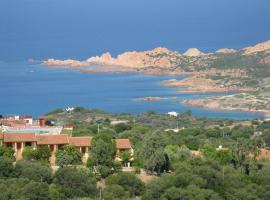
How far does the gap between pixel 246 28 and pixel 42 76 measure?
75.9 m

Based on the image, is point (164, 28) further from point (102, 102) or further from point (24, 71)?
point (102, 102)

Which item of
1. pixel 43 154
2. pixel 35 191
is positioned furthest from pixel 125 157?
pixel 35 191

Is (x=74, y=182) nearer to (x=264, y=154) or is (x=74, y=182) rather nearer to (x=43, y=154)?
(x=43, y=154)

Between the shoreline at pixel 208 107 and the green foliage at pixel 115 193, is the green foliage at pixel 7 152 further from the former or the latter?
the shoreline at pixel 208 107

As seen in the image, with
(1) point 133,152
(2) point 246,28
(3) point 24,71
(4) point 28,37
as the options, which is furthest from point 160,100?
(2) point 246,28

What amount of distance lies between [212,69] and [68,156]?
5670 cm

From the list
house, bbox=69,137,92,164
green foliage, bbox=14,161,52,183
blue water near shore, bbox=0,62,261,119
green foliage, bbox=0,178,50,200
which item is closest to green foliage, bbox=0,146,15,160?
green foliage, bbox=14,161,52,183

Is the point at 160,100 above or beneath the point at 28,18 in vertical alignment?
beneath

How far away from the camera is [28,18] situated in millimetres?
161125

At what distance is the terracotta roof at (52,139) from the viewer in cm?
2111

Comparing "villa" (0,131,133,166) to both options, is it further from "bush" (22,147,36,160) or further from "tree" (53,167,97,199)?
"tree" (53,167,97,199)

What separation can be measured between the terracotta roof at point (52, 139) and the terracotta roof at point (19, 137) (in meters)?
0.21

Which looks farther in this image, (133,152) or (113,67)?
(113,67)

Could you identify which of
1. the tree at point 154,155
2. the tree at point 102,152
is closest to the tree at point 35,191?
the tree at point 102,152
